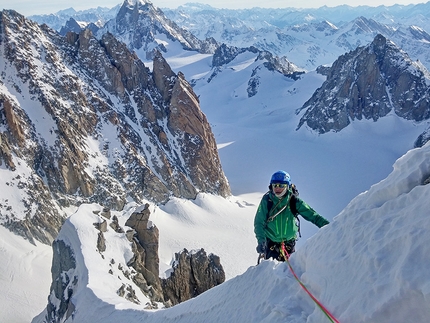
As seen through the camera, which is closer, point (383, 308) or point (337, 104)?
point (383, 308)

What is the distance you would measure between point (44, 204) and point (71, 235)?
706 inches

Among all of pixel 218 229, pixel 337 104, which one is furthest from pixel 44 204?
pixel 337 104

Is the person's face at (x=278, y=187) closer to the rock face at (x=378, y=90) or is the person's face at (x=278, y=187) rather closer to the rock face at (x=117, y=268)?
the rock face at (x=117, y=268)

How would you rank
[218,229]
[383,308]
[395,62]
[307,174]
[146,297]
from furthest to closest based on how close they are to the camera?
1. [395,62]
2. [307,174]
3. [218,229]
4. [146,297]
5. [383,308]

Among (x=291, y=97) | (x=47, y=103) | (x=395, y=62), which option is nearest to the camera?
(x=47, y=103)

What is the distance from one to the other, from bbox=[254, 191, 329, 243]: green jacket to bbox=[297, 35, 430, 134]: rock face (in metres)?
92.8

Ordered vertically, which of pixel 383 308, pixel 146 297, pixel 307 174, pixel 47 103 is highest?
pixel 383 308

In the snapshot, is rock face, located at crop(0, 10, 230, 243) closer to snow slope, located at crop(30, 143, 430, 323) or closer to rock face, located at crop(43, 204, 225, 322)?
rock face, located at crop(43, 204, 225, 322)

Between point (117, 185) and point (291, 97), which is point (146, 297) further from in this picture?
point (291, 97)

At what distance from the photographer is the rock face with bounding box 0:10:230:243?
39.4m

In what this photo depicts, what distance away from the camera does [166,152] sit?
54.6 meters

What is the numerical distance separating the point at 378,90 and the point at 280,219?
9700cm

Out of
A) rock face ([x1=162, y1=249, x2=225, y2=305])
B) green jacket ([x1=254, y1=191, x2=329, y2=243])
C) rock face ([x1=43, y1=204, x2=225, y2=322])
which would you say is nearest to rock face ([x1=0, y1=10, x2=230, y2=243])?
rock face ([x1=43, y1=204, x2=225, y2=322])

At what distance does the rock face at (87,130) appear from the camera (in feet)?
129
